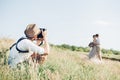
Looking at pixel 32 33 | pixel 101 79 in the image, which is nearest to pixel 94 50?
pixel 101 79

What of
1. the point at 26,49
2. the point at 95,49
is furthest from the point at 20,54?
the point at 95,49

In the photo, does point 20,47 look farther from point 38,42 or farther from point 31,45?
point 38,42

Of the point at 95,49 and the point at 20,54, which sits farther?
the point at 95,49

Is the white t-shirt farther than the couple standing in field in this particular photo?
No

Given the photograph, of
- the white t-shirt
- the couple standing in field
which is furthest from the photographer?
the couple standing in field

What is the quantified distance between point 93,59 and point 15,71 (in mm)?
11763

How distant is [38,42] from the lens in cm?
768

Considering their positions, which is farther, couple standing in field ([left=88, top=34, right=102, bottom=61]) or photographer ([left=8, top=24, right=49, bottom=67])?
couple standing in field ([left=88, top=34, right=102, bottom=61])

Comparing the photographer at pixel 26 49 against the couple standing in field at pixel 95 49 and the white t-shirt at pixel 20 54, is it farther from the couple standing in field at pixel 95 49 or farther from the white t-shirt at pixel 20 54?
the couple standing in field at pixel 95 49

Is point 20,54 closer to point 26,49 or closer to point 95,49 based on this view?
point 26,49

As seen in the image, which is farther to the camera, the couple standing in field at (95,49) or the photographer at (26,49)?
the couple standing in field at (95,49)

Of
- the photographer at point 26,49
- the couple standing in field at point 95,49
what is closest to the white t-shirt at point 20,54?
the photographer at point 26,49

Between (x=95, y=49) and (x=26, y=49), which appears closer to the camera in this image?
(x=26, y=49)

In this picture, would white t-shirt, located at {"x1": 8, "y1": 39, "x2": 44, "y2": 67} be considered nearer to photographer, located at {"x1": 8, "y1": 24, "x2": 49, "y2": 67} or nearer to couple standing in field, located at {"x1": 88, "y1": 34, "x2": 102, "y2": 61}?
photographer, located at {"x1": 8, "y1": 24, "x2": 49, "y2": 67}
